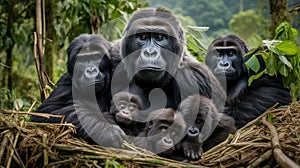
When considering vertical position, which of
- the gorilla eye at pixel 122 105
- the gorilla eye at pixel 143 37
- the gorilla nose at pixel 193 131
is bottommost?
the gorilla nose at pixel 193 131

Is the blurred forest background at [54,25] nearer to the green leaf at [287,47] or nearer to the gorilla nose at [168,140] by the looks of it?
the green leaf at [287,47]

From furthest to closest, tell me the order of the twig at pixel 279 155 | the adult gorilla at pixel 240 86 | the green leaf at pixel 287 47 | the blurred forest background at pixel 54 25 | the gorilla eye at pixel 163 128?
1. the blurred forest background at pixel 54 25
2. the adult gorilla at pixel 240 86
3. the green leaf at pixel 287 47
4. the gorilla eye at pixel 163 128
5. the twig at pixel 279 155

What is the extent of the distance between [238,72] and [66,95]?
1.59 meters

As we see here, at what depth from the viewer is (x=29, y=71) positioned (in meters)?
9.88

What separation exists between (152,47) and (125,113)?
570mm

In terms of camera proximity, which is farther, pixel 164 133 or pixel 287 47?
pixel 287 47

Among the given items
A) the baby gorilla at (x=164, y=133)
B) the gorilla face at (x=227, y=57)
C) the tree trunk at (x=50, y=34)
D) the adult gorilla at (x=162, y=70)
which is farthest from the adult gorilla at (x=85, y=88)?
the tree trunk at (x=50, y=34)

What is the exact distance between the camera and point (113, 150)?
3260mm

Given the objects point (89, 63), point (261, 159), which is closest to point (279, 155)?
point (261, 159)

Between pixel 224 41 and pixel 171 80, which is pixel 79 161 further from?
pixel 224 41

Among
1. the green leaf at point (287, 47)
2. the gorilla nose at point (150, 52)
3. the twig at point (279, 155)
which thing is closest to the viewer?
the twig at point (279, 155)

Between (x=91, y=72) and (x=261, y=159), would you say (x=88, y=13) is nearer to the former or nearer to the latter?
(x=91, y=72)

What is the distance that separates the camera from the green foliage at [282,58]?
3.63 meters

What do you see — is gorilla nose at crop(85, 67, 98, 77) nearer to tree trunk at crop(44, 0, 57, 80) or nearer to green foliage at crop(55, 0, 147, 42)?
green foliage at crop(55, 0, 147, 42)
